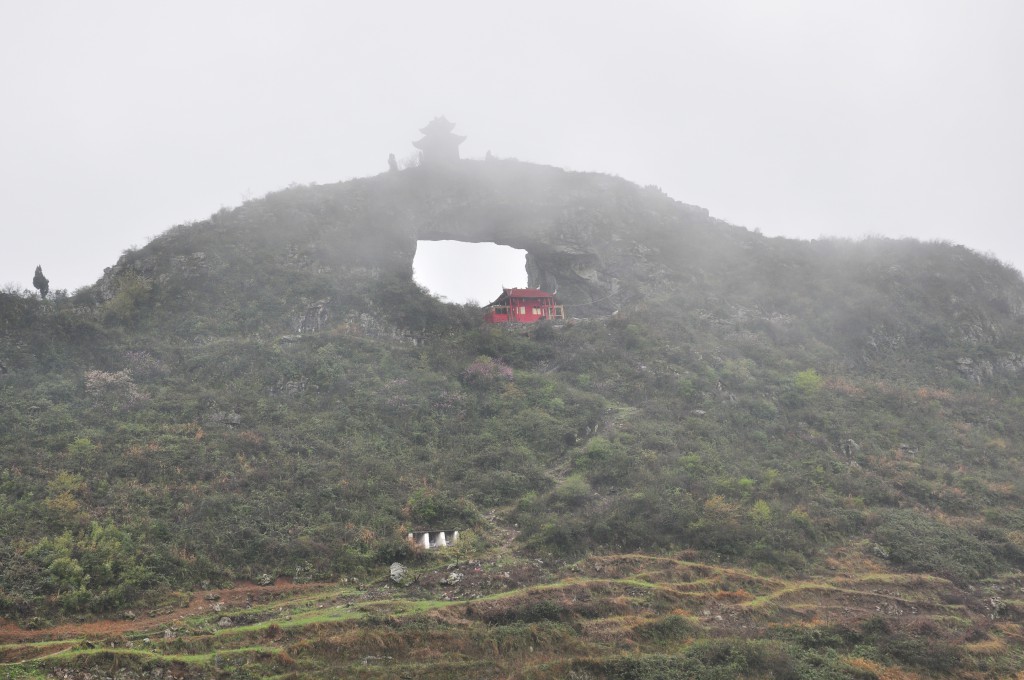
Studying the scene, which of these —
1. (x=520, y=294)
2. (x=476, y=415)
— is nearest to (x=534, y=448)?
(x=476, y=415)

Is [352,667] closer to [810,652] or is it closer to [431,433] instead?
[810,652]

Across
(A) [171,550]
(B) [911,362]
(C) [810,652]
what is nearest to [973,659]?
(C) [810,652]

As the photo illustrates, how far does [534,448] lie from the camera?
107 feet

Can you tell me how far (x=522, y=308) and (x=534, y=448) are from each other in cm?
2103

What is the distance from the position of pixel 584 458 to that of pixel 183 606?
17095 mm

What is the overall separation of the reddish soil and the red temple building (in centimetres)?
3276

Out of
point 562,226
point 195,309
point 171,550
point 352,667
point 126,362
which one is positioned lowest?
point 352,667

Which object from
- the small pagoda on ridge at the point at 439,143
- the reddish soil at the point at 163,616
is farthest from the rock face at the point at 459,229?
the reddish soil at the point at 163,616

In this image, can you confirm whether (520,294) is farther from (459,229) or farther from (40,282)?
(40,282)

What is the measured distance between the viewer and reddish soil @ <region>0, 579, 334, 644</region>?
15859 mm

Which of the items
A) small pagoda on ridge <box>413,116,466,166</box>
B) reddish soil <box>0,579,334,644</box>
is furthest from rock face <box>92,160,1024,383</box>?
reddish soil <box>0,579,334,644</box>

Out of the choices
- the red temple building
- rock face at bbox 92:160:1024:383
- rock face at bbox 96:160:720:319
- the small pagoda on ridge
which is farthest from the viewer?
the small pagoda on ridge

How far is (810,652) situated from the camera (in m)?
16.9

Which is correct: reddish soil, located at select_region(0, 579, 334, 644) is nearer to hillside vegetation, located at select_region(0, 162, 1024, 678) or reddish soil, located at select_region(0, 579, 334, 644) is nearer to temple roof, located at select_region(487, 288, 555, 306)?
hillside vegetation, located at select_region(0, 162, 1024, 678)
